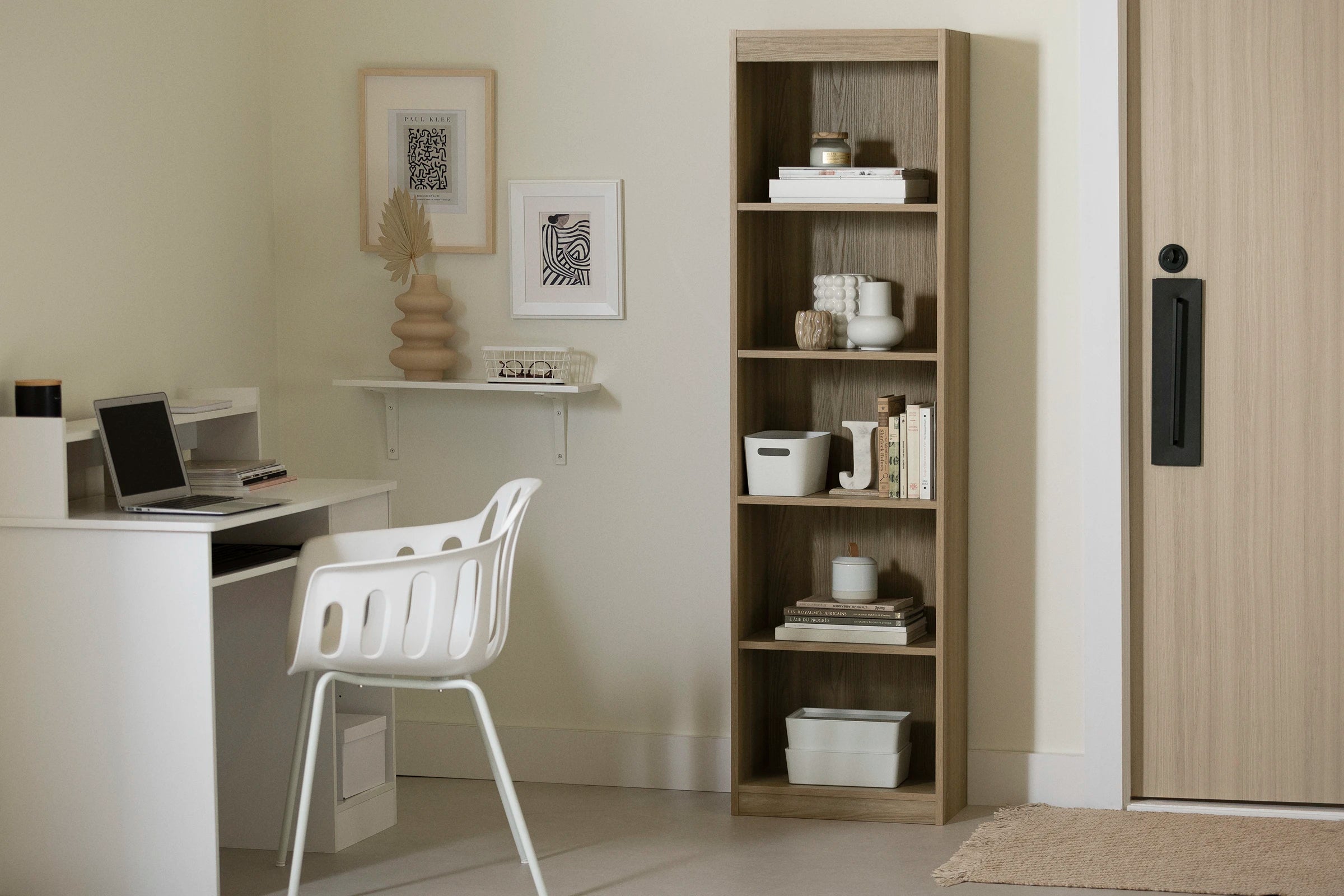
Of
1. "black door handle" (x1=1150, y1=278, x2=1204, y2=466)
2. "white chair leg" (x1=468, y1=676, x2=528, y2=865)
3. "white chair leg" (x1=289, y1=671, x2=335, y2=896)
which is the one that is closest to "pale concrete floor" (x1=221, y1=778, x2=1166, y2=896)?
"white chair leg" (x1=468, y1=676, x2=528, y2=865)

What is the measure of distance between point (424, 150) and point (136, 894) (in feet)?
6.12

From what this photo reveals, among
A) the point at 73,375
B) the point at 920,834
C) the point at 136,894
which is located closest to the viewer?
the point at 136,894

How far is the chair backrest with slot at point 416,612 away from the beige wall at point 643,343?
2.82 feet

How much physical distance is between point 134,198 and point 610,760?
173 centimetres

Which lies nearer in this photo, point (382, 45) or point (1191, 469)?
point (1191, 469)

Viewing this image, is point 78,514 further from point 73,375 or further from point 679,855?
point 679,855

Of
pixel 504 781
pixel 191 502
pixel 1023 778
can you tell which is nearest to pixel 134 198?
pixel 191 502

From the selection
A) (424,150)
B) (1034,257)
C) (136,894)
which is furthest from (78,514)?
(1034,257)

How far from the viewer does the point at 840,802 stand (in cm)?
332

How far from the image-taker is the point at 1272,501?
3281 mm

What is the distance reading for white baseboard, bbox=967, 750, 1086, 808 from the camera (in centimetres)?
342

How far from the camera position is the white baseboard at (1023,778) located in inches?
135

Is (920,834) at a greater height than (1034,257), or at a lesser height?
lesser

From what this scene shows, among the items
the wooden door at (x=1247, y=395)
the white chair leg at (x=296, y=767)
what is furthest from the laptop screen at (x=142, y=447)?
the wooden door at (x=1247, y=395)
